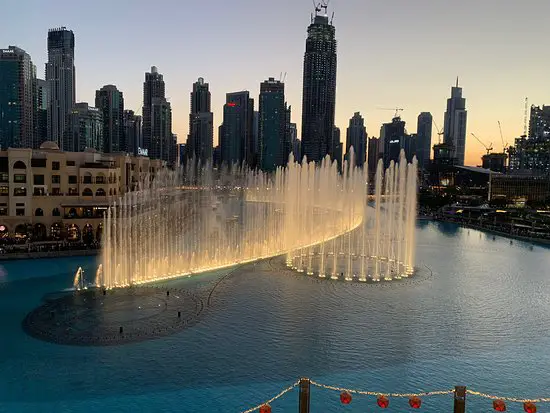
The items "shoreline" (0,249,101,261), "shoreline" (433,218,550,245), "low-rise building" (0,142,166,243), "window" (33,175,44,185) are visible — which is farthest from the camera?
"shoreline" (433,218,550,245)

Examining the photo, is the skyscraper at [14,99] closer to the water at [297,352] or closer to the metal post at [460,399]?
the water at [297,352]

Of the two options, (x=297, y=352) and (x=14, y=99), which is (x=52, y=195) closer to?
(x=297, y=352)

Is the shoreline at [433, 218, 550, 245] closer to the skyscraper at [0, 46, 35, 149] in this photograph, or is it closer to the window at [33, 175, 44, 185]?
the window at [33, 175, 44, 185]

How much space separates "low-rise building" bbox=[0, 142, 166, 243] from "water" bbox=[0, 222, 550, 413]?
1852cm

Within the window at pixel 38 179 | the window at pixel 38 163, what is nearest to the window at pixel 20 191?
the window at pixel 38 179

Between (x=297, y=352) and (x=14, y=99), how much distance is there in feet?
660

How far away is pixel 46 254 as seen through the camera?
146ft

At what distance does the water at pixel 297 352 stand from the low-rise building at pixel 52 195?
18522mm

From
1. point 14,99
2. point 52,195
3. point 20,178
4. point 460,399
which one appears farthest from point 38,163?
point 14,99

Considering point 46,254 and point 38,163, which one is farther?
point 38,163

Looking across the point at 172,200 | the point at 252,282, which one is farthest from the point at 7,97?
the point at 252,282

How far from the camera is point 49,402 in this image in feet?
57.7

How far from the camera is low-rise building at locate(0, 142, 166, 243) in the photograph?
50.8 meters

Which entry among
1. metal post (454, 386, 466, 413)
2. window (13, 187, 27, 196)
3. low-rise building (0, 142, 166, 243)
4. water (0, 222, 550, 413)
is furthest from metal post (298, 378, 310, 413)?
window (13, 187, 27, 196)
